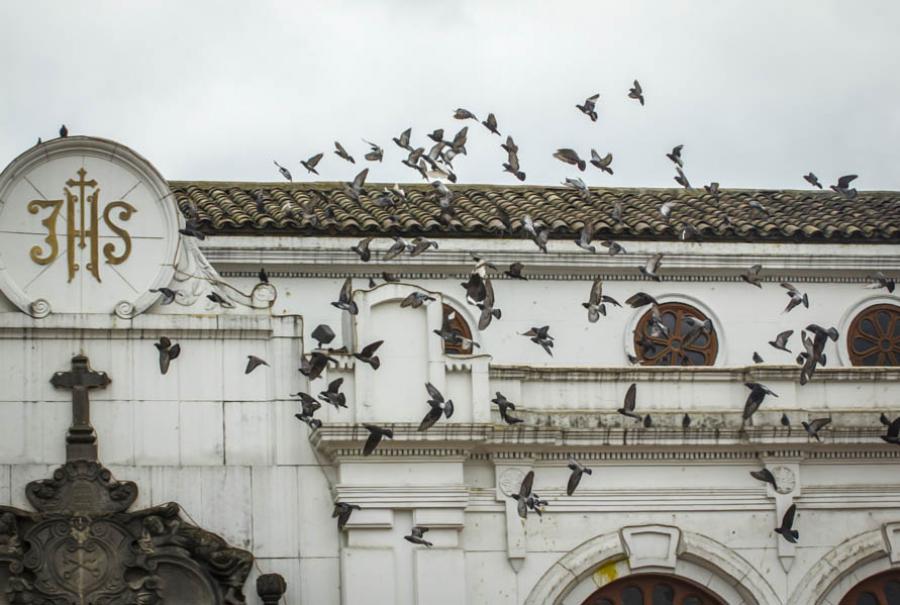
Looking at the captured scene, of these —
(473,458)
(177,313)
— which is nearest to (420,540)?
(473,458)

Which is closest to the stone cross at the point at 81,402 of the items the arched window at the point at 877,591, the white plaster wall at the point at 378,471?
the white plaster wall at the point at 378,471

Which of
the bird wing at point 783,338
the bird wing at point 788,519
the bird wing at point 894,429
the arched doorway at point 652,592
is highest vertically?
the bird wing at point 783,338

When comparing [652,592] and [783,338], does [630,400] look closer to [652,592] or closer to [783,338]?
[652,592]

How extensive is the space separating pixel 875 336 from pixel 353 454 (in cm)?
971

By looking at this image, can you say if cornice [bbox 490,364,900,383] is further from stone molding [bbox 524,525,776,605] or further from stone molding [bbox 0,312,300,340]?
stone molding [bbox 0,312,300,340]

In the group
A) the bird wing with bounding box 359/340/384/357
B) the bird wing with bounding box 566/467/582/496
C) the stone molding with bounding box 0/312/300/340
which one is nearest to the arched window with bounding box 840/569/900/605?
the bird wing with bounding box 566/467/582/496

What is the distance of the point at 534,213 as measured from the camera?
34.8 m

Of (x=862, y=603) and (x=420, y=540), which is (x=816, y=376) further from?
(x=420, y=540)

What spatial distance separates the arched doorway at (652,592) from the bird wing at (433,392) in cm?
273

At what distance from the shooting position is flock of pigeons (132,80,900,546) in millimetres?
26828

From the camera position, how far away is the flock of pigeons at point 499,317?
88.0 feet

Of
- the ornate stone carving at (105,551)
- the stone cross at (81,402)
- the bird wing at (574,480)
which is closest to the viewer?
the ornate stone carving at (105,551)

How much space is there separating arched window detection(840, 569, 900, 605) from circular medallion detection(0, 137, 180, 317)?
26.5ft

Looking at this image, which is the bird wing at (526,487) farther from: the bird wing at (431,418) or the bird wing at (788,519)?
the bird wing at (788,519)
